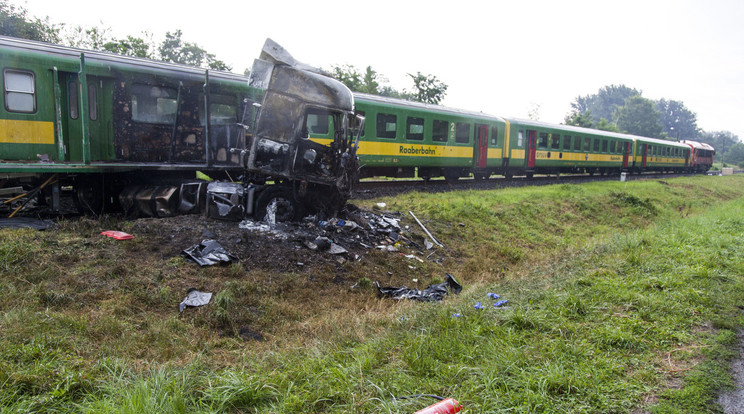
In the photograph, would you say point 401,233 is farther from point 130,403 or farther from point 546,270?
point 130,403

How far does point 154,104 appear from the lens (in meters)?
8.95

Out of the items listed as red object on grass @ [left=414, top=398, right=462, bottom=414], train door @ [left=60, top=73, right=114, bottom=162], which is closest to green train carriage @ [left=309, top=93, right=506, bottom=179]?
train door @ [left=60, top=73, right=114, bottom=162]

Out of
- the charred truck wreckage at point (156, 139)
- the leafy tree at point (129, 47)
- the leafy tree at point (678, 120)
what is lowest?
the charred truck wreckage at point (156, 139)

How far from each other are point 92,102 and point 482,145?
46.0 feet

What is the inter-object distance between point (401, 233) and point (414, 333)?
531 cm

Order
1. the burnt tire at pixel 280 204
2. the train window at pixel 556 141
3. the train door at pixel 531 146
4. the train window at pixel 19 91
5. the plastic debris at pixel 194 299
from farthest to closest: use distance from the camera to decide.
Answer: the train window at pixel 556 141
the train door at pixel 531 146
the burnt tire at pixel 280 204
the train window at pixel 19 91
the plastic debris at pixel 194 299

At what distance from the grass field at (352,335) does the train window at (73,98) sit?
9.80 ft

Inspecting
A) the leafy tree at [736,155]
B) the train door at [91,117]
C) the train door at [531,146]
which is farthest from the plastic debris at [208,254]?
Answer: the leafy tree at [736,155]

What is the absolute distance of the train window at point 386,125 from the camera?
44.7ft

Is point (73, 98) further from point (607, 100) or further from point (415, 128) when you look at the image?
point (607, 100)

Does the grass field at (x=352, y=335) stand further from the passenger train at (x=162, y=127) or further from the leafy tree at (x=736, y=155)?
the leafy tree at (x=736, y=155)

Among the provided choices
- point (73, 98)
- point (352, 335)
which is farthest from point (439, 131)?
point (352, 335)

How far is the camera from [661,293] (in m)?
4.71

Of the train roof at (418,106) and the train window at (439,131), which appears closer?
the train roof at (418,106)
